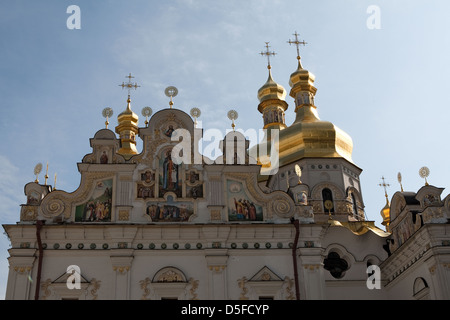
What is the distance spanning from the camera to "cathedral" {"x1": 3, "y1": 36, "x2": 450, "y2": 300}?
19250 millimetres

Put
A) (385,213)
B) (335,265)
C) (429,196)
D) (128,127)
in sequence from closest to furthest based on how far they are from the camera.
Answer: (429,196) < (335,265) < (385,213) < (128,127)

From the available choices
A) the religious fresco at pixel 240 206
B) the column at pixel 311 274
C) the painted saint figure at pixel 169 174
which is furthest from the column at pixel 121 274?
the column at pixel 311 274

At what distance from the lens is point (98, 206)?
2041cm

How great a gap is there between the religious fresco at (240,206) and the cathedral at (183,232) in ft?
0.12

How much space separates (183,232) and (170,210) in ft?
3.25

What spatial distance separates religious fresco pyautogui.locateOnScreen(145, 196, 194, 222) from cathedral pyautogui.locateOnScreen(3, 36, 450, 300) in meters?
0.04

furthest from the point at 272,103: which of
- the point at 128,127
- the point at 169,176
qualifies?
the point at 169,176

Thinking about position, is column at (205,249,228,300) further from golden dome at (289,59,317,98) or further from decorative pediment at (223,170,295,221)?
golden dome at (289,59,317,98)

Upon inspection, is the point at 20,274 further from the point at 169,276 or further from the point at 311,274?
the point at 311,274

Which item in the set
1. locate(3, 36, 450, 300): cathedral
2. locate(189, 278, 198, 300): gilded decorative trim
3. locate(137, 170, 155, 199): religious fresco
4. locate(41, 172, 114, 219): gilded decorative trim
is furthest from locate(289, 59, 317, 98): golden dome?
locate(189, 278, 198, 300): gilded decorative trim
